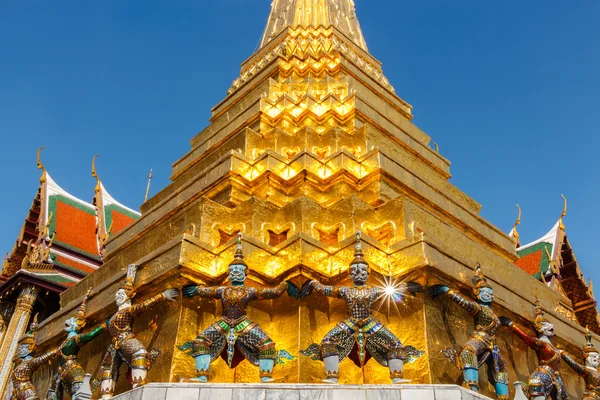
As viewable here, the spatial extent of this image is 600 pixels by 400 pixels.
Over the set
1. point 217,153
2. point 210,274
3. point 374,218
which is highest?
point 217,153

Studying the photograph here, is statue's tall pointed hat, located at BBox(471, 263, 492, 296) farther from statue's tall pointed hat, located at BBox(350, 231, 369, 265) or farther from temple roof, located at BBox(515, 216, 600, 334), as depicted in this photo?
temple roof, located at BBox(515, 216, 600, 334)

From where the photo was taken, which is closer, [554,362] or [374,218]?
[554,362]

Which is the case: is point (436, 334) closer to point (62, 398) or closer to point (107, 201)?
point (62, 398)

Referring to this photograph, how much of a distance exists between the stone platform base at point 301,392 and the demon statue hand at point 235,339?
804 millimetres

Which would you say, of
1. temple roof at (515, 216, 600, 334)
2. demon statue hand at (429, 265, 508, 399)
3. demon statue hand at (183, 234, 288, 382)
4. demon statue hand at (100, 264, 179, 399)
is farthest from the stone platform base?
temple roof at (515, 216, 600, 334)

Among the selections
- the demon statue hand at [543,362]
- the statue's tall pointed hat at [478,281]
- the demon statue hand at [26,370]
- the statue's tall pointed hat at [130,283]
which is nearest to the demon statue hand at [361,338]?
the statue's tall pointed hat at [478,281]

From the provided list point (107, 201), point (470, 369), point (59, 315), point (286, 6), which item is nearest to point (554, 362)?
point (470, 369)

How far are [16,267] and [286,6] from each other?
34.4 feet

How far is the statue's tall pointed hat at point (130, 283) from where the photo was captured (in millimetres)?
7898

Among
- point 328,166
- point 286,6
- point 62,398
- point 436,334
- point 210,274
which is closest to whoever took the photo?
point 436,334

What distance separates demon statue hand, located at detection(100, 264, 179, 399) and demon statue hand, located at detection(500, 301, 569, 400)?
4.24 meters

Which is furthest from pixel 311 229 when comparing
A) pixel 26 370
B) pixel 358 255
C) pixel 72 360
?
pixel 26 370

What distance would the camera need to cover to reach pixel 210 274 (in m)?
8.06

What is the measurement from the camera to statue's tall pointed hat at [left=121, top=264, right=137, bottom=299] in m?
7.90
